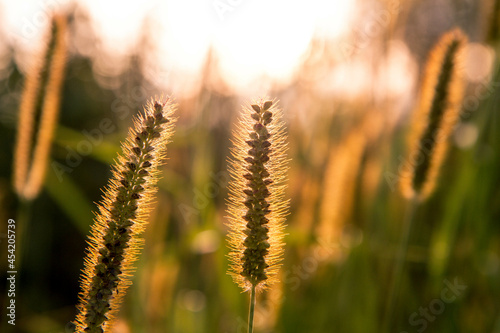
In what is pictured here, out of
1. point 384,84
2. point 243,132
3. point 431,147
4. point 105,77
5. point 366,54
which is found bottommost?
point 243,132

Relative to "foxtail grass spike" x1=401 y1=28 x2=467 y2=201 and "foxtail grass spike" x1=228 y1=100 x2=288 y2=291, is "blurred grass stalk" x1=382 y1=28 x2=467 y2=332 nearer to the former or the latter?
"foxtail grass spike" x1=401 y1=28 x2=467 y2=201

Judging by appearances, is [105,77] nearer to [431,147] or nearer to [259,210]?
[431,147]

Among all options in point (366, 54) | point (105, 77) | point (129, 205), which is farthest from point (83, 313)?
point (105, 77)

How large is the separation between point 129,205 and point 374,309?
98.4 inches

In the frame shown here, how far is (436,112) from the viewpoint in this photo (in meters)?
2.32

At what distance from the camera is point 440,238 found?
311 cm

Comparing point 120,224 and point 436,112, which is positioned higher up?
point 436,112

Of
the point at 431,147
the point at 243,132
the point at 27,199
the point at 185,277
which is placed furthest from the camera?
the point at 185,277

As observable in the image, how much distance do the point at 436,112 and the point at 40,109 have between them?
195cm

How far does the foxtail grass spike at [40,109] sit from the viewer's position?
7.66 feet

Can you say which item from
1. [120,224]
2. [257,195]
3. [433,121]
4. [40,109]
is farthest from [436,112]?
[40,109]

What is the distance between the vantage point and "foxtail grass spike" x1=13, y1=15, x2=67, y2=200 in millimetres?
2334

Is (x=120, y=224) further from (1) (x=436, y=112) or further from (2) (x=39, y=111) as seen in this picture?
(1) (x=436, y=112)

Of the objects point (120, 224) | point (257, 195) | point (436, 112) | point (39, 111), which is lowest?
point (120, 224)
